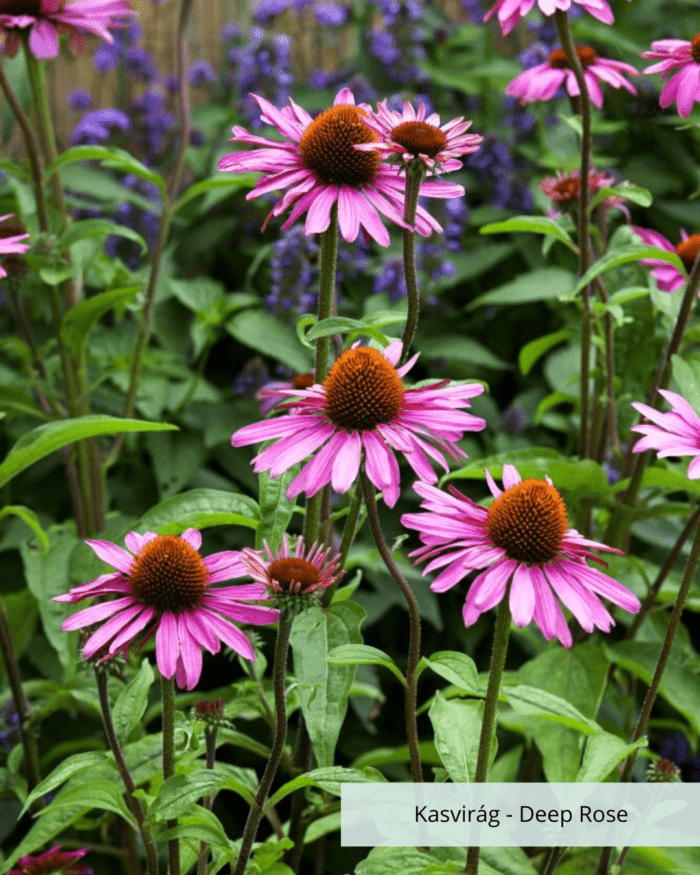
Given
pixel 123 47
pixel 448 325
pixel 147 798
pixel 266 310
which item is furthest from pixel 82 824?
pixel 123 47

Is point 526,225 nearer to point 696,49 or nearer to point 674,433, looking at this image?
point 696,49

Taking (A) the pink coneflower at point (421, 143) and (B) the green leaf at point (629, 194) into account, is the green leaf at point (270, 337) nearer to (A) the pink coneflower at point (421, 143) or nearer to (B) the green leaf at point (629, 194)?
(B) the green leaf at point (629, 194)

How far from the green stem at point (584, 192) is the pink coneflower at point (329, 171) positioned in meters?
0.33

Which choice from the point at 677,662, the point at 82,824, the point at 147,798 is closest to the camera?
the point at 147,798

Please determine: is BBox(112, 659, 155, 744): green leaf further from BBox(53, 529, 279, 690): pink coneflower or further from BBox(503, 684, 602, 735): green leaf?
BBox(503, 684, 602, 735): green leaf

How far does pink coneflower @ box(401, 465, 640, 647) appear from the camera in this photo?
2.82 feet

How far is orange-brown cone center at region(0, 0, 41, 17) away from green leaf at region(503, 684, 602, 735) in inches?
45.4

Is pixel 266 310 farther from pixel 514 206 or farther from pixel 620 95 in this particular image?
pixel 620 95

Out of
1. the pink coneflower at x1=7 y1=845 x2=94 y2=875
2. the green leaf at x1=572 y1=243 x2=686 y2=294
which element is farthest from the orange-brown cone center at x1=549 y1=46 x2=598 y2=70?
the pink coneflower at x1=7 y1=845 x2=94 y2=875

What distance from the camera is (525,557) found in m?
0.90

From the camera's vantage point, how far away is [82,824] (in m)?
1.32

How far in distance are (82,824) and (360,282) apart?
5.14 ft

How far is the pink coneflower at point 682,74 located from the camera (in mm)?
1233

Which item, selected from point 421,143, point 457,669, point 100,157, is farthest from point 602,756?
point 100,157
